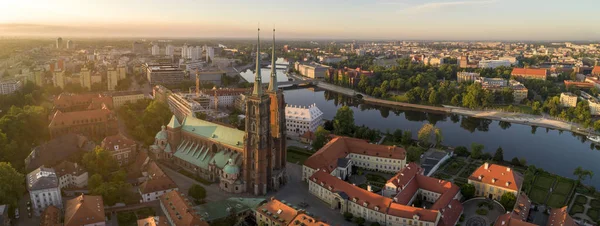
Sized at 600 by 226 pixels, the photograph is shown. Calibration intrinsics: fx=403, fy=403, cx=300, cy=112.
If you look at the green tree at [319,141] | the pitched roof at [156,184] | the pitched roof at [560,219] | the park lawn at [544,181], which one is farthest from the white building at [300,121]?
the pitched roof at [560,219]

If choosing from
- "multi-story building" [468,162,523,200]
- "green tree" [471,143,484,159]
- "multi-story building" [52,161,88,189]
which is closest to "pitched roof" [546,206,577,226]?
"multi-story building" [468,162,523,200]

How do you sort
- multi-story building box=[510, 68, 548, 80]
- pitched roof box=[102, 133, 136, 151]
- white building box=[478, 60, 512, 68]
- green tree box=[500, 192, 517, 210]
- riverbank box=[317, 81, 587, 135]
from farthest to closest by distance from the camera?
white building box=[478, 60, 512, 68] < multi-story building box=[510, 68, 548, 80] < riverbank box=[317, 81, 587, 135] < pitched roof box=[102, 133, 136, 151] < green tree box=[500, 192, 517, 210]

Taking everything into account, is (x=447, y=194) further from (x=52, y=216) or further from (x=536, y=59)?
(x=536, y=59)

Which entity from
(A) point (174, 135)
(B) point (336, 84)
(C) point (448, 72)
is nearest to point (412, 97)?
(B) point (336, 84)

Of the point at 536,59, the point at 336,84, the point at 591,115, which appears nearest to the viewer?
the point at 591,115

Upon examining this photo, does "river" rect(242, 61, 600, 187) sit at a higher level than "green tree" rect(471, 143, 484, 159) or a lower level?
lower

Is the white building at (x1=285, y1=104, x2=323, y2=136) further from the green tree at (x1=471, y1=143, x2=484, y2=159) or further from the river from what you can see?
the green tree at (x1=471, y1=143, x2=484, y2=159)
